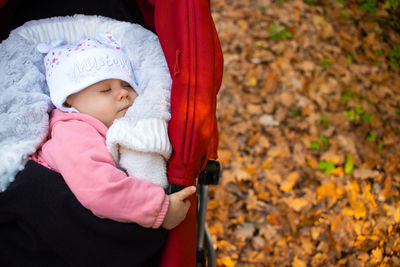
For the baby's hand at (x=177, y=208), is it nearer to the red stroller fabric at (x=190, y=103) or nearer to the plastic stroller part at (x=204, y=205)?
the red stroller fabric at (x=190, y=103)

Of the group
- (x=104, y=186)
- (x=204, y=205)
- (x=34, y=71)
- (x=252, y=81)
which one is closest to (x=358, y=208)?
(x=204, y=205)

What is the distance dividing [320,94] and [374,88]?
61cm

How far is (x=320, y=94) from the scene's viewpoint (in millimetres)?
3645

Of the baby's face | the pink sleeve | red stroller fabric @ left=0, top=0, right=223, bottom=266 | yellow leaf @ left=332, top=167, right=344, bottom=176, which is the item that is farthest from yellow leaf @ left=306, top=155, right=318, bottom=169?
the pink sleeve

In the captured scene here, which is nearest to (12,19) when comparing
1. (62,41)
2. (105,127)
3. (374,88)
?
(62,41)

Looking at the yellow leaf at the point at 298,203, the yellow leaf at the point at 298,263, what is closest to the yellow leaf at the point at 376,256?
the yellow leaf at the point at 298,263

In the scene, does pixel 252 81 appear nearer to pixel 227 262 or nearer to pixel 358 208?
pixel 358 208

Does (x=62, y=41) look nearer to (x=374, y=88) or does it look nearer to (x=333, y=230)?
(x=333, y=230)

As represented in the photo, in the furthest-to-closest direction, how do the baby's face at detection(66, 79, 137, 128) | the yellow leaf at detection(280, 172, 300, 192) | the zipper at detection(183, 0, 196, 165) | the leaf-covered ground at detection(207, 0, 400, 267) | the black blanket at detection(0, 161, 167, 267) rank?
the yellow leaf at detection(280, 172, 300, 192), the leaf-covered ground at detection(207, 0, 400, 267), the baby's face at detection(66, 79, 137, 128), the zipper at detection(183, 0, 196, 165), the black blanket at detection(0, 161, 167, 267)

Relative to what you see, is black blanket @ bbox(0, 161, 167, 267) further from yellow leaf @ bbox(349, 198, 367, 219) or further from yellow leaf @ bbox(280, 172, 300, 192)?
yellow leaf @ bbox(349, 198, 367, 219)

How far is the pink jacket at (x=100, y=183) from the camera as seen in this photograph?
1.23 m

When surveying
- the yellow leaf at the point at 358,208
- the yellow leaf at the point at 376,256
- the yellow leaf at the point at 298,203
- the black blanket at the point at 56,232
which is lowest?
the yellow leaf at the point at 376,256

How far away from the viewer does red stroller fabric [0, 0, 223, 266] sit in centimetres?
135

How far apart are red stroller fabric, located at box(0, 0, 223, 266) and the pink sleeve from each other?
0.51ft
